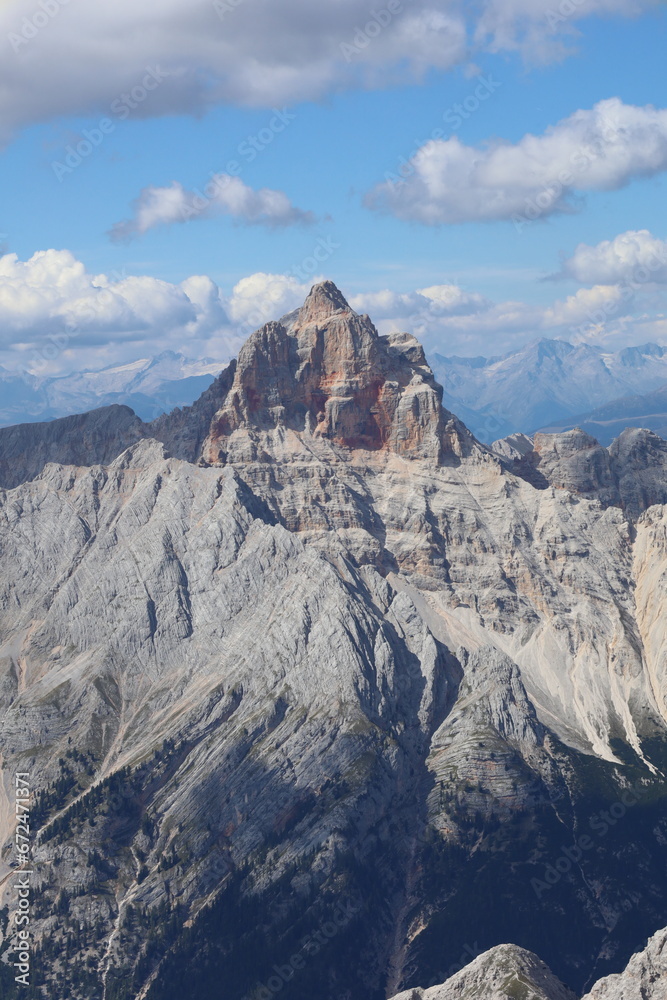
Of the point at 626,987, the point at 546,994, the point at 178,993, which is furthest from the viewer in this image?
the point at 178,993

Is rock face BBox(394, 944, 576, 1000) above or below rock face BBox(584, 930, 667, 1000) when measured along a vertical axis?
below

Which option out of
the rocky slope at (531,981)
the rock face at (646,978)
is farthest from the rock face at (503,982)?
the rock face at (646,978)

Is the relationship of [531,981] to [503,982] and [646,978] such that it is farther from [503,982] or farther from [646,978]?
[646,978]

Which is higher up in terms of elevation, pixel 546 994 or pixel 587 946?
pixel 546 994

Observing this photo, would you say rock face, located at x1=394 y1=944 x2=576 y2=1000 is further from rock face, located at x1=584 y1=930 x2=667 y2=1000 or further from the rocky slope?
rock face, located at x1=584 y1=930 x2=667 y2=1000

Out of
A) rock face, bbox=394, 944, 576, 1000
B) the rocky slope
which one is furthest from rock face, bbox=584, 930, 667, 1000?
rock face, bbox=394, 944, 576, 1000

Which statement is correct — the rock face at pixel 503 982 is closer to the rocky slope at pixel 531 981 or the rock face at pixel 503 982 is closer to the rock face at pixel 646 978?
the rocky slope at pixel 531 981

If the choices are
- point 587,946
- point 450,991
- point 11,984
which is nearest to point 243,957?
point 11,984

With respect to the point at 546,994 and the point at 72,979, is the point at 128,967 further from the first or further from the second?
the point at 546,994
